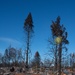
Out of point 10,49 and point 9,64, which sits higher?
point 10,49

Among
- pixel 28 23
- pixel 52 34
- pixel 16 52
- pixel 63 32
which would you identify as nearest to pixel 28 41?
pixel 28 23

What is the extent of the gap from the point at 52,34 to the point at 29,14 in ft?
36.0

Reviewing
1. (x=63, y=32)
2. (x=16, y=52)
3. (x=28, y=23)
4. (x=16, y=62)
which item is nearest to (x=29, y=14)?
(x=28, y=23)

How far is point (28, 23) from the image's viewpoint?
48000 mm

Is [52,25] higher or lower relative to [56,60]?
higher

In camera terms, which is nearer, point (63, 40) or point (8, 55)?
point (63, 40)

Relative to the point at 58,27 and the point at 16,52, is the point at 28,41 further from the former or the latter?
the point at 16,52

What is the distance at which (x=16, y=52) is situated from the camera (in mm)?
65438

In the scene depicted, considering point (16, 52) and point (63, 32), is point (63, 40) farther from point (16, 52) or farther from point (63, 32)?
point (16, 52)

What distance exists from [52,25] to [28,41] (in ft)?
24.3

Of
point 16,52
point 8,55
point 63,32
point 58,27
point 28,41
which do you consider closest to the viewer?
point 63,32

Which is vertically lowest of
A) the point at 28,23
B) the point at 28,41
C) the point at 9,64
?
the point at 9,64

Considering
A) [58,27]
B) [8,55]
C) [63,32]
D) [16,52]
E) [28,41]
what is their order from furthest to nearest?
1. [8,55]
2. [16,52]
3. [28,41]
4. [58,27]
5. [63,32]

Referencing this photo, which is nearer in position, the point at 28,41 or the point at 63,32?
the point at 63,32
